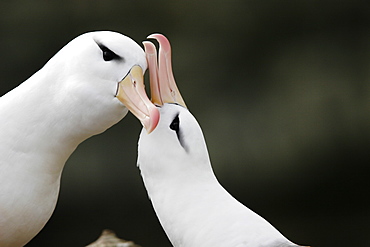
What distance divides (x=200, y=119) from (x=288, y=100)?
39 centimetres

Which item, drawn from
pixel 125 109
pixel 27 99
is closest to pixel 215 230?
pixel 125 109

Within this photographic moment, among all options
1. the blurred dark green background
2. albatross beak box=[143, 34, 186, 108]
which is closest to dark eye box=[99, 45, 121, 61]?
albatross beak box=[143, 34, 186, 108]

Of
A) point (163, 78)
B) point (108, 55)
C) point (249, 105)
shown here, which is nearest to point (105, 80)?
point (108, 55)

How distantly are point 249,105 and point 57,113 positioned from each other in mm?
1900

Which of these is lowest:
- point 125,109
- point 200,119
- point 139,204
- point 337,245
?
point 337,245

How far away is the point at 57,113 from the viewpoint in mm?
1231

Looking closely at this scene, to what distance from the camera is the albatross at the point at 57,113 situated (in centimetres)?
119

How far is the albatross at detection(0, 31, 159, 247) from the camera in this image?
119 centimetres

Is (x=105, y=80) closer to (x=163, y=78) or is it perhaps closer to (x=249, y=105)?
(x=163, y=78)

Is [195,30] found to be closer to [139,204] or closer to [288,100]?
[288,100]

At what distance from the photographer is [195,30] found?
2971 mm

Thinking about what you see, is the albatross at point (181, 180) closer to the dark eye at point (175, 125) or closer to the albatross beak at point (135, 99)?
the dark eye at point (175, 125)

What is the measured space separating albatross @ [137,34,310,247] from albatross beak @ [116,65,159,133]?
107 mm

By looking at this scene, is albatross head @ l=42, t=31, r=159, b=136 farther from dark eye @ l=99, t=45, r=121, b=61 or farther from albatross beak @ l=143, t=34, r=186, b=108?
albatross beak @ l=143, t=34, r=186, b=108
